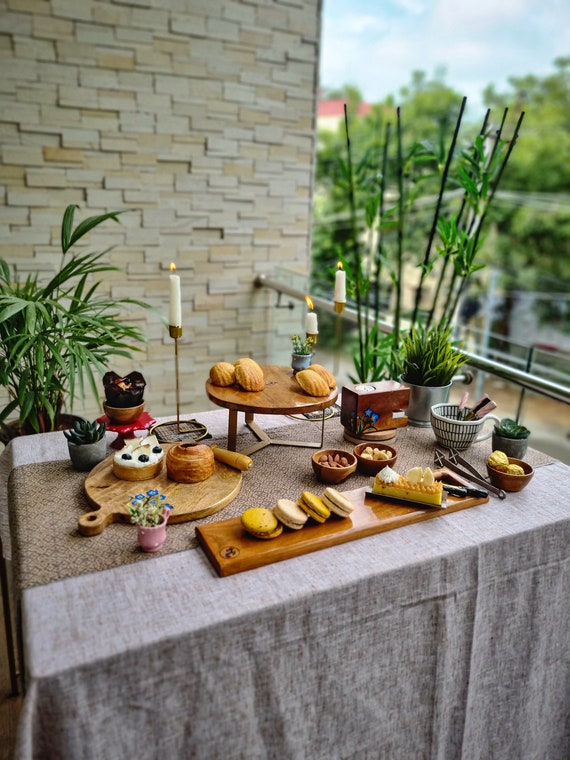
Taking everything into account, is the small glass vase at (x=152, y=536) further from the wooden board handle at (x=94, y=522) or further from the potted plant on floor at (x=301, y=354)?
the potted plant on floor at (x=301, y=354)

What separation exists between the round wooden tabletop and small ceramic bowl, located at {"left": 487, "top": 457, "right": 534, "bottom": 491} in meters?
0.36

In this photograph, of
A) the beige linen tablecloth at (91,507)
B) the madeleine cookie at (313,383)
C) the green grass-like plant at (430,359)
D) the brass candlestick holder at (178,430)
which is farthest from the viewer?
the green grass-like plant at (430,359)

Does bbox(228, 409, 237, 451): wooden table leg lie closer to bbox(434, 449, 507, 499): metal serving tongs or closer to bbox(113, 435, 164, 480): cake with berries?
bbox(113, 435, 164, 480): cake with berries

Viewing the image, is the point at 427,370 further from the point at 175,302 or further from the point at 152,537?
the point at 152,537

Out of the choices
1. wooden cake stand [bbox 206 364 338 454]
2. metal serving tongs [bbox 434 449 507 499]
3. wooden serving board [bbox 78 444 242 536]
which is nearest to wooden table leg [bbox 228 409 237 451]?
wooden cake stand [bbox 206 364 338 454]

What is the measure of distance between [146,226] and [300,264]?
86 cm

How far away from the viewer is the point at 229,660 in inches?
31.2

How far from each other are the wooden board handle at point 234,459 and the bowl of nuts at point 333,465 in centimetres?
14

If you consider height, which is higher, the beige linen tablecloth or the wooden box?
the wooden box

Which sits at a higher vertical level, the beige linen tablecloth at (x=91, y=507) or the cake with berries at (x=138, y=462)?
the cake with berries at (x=138, y=462)

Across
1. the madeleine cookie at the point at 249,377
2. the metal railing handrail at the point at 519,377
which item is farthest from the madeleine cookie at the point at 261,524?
the metal railing handrail at the point at 519,377

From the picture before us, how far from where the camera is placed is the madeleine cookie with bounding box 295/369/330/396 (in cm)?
125

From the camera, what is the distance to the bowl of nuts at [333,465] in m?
1.15

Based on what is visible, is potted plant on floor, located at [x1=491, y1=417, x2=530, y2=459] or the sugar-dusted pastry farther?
potted plant on floor, located at [x1=491, y1=417, x2=530, y2=459]
